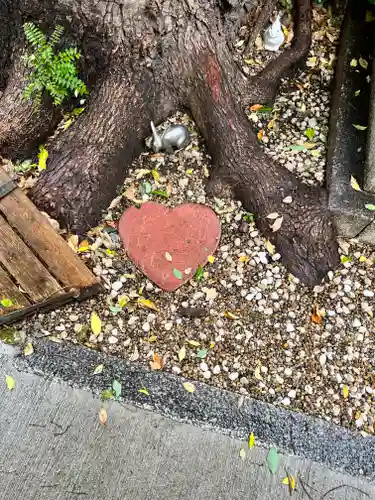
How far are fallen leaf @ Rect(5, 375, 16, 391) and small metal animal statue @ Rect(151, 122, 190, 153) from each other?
160 cm

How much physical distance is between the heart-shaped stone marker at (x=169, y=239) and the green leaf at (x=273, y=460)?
1.00 m

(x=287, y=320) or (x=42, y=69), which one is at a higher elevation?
(x=42, y=69)

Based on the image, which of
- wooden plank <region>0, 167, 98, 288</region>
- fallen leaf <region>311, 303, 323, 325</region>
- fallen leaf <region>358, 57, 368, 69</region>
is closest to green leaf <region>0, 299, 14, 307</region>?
wooden plank <region>0, 167, 98, 288</region>

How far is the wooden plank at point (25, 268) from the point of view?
9.69ft

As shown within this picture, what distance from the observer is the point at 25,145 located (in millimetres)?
3475

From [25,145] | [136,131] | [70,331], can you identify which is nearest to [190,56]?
[136,131]

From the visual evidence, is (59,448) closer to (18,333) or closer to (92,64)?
(18,333)

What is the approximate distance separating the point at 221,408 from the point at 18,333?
1.15m

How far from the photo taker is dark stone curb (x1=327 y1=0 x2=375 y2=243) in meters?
3.28

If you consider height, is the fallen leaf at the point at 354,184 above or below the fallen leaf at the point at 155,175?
below

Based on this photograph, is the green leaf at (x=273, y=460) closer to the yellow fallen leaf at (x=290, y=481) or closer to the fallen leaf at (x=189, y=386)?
the yellow fallen leaf at (x=290, y=481)

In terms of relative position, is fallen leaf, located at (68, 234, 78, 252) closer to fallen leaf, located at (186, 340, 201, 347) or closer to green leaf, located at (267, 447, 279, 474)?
fallen leaf, located at (186, 340, 201, 347)

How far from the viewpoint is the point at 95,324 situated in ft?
9.98

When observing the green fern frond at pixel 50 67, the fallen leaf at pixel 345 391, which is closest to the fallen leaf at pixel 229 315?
the fallen leaf at pixel 345 391
